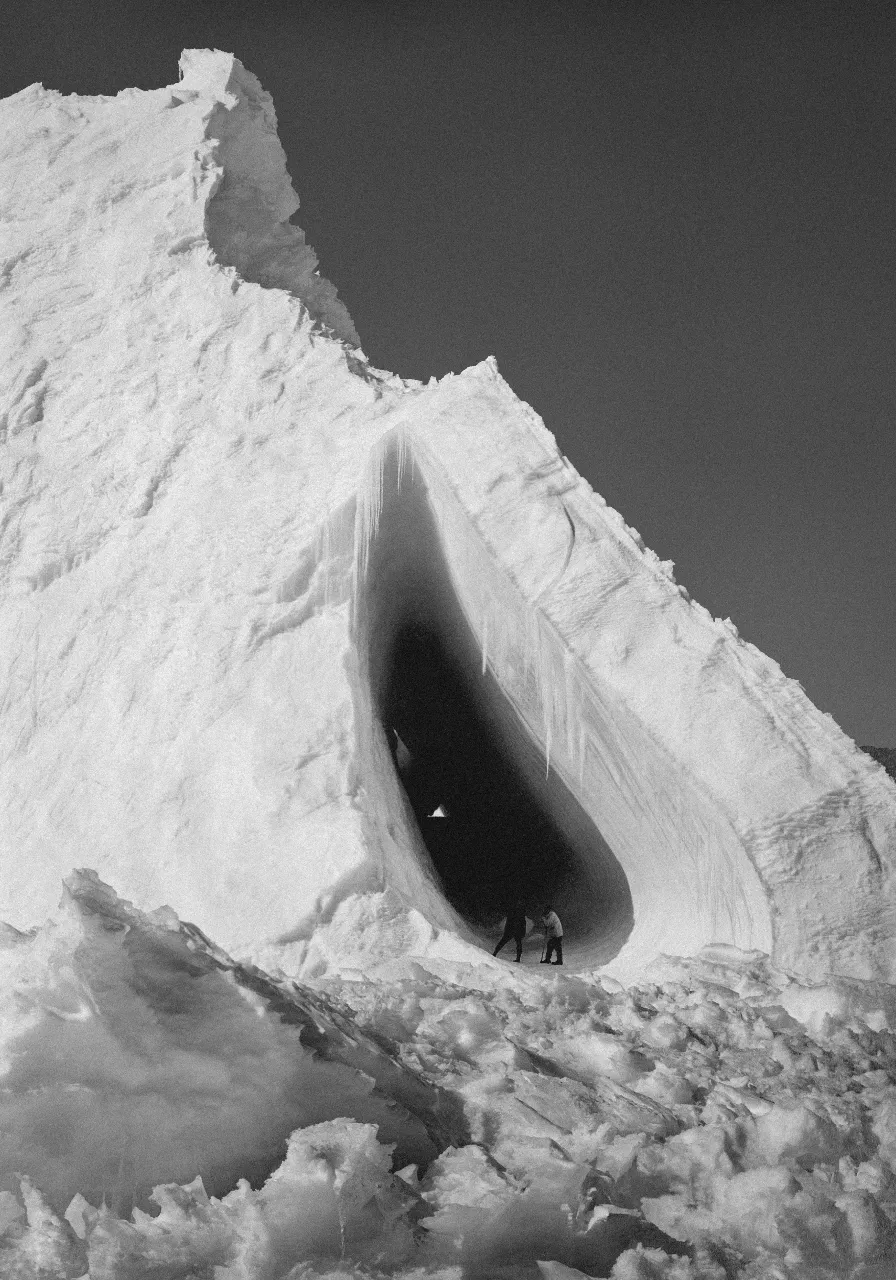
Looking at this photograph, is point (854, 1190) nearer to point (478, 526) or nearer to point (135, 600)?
point (478, 526)

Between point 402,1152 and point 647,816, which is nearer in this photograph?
point 402,1152

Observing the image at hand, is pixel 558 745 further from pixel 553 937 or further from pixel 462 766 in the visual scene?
pixel 462 766

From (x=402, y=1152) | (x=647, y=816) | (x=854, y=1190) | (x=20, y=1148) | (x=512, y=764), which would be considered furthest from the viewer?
(x=512, y=764)

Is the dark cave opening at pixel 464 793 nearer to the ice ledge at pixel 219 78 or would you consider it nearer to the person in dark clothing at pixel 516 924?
the person in dark clothing at pixel 516 924

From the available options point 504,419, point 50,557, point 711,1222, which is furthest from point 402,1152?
point 50,557

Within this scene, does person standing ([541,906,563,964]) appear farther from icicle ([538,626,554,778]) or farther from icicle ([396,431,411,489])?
icicle ([396,431,411,489])

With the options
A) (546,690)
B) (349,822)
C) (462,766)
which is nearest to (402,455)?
(546,690)
